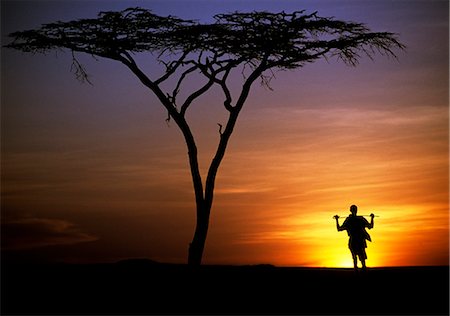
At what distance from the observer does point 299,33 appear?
2648 centimetres

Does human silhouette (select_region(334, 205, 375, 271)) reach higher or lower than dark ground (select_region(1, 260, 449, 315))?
higher

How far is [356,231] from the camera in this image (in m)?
21.6

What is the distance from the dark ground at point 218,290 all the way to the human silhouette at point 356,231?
809 mm

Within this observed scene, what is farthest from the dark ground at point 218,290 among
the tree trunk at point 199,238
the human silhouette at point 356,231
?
the human silhouette at point 356,231

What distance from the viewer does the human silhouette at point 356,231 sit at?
2156cm

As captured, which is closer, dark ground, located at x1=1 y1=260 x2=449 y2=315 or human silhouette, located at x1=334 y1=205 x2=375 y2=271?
dark ground, located at x1=1 y1=260 x2=449 y2=315

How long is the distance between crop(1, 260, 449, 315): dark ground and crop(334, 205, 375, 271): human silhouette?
81 cm

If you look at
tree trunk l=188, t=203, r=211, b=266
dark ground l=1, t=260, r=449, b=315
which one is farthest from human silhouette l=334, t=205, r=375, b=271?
tree trunk l=188, t=203, r=211, b=266

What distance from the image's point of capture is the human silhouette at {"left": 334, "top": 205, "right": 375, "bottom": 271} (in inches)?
849

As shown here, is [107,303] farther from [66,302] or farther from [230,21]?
[230,21]

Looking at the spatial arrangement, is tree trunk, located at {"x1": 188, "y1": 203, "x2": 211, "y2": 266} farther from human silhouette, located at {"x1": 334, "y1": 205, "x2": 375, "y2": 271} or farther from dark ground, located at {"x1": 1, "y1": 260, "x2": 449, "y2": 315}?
human silhouette, located at {"x1": 334, "y1": 205, "x2": 375, "y2": 271}

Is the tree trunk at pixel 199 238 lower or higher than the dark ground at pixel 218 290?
higher

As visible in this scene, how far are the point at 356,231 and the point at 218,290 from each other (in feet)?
13.6

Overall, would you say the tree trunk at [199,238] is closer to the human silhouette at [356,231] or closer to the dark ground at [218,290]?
the dark ground at [218,290]
